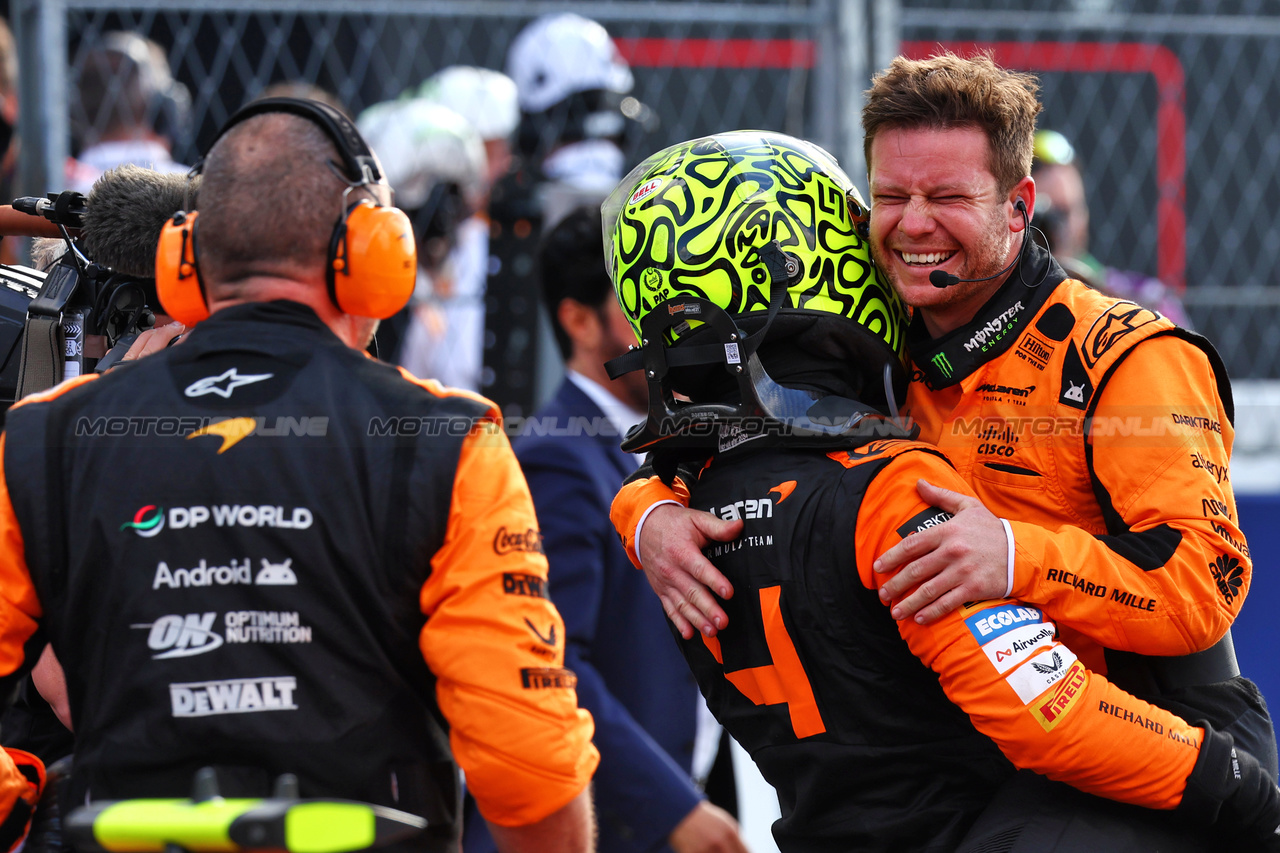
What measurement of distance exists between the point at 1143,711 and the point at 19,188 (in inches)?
141

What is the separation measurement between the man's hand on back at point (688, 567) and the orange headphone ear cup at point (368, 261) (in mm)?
565

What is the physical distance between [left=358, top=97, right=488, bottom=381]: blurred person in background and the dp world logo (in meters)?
2.70

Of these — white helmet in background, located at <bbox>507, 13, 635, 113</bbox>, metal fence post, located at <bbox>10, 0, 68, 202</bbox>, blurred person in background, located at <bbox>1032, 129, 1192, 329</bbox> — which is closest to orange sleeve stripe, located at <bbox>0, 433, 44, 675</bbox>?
metal fence post, located at <bbox>10, 0, 68, 202</bbox>

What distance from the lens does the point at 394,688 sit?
1818 mm

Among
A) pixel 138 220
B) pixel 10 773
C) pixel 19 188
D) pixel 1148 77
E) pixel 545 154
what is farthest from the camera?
pixel 1148 77

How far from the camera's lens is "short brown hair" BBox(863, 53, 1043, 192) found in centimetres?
200

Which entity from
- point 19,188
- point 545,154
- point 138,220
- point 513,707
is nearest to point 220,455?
point 513,707

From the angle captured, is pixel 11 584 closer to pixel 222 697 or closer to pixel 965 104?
pixel 222 697

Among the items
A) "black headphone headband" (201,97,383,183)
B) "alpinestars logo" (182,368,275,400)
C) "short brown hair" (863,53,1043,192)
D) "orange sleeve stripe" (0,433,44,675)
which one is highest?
"black headphone headband" (201,97,383,183)

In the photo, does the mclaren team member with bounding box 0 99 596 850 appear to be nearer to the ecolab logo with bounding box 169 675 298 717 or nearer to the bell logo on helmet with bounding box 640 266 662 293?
the ecolab logo with bounding box 169 675 298 717

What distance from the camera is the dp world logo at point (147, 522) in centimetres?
175

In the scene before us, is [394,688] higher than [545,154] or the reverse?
the reverse

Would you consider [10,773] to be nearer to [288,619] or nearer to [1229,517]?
[288,619]

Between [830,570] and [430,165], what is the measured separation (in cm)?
351
